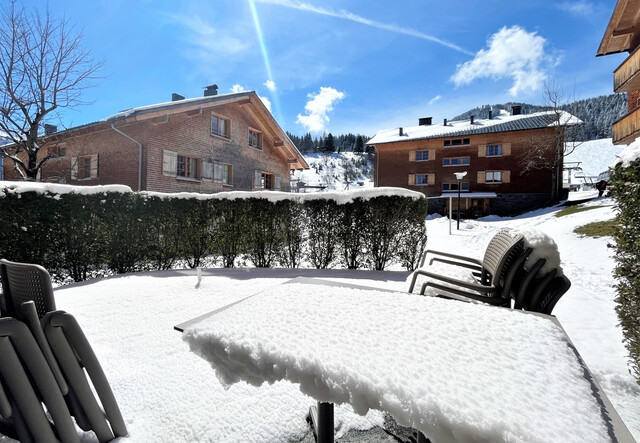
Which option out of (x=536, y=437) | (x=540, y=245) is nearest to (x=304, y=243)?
(x=540, y=245)

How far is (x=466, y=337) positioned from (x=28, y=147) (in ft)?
51.1

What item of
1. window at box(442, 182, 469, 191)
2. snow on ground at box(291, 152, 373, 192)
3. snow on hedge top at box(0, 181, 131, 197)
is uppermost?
snow on ground at box(291, 152, 373, 192)

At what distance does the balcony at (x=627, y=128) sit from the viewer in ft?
35.9

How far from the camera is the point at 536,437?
71cm

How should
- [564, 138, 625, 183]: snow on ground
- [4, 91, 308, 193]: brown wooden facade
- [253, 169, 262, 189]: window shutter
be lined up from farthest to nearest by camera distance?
[564, 138, 625, 183]: snow on ground, [253, 169, 262, 189]: window shutter, [4, 91, 308, 193]: brown wooden facade

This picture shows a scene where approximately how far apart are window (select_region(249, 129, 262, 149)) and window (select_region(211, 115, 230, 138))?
1.91 m

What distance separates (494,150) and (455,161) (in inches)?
133

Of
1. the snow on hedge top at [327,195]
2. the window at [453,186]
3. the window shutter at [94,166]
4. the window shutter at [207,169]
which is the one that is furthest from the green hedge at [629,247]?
the window at [453,186]

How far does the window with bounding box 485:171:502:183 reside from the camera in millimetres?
26750

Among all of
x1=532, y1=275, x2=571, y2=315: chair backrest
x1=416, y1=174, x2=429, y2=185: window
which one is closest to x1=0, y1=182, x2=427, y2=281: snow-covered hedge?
x1=532, y1=275, x2=571, y2=315: chair backrest

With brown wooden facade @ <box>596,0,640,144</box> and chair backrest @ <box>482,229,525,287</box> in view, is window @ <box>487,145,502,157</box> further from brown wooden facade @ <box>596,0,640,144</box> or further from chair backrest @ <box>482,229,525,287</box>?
chair backrest @ <box>482,229,525,287</box>

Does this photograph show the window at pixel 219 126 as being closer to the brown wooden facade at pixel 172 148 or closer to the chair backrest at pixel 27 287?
the brown wooden facade at pixel 172 148

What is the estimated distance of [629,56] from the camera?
1145 cm

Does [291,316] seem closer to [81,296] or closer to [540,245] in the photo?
[540,245]
